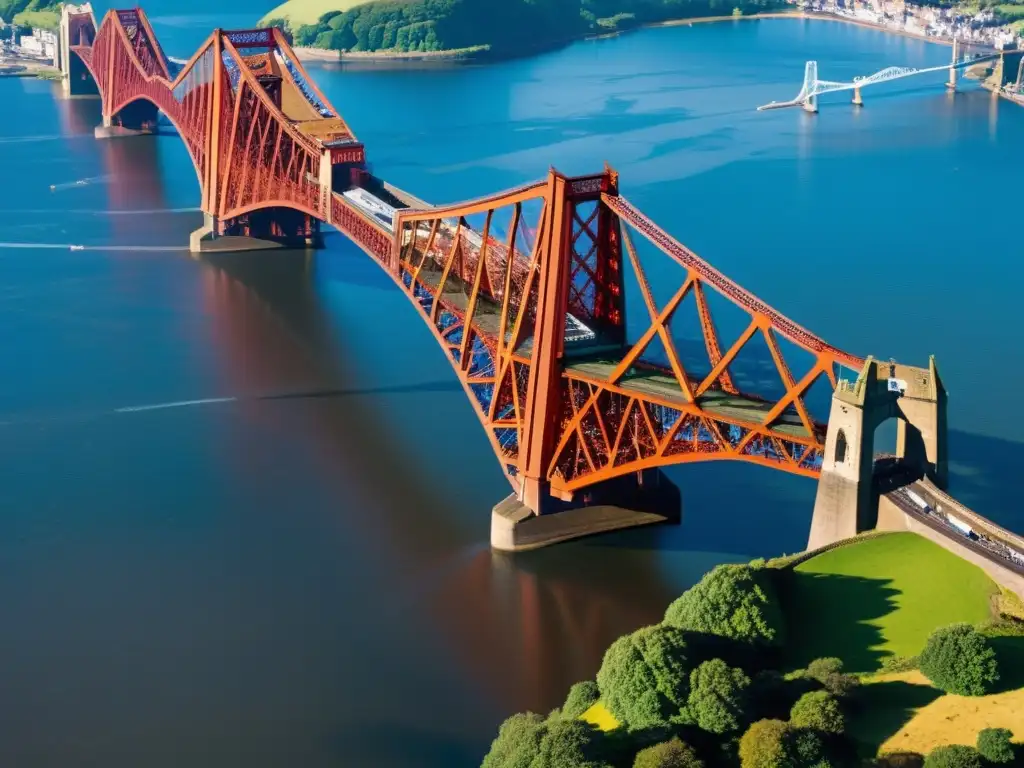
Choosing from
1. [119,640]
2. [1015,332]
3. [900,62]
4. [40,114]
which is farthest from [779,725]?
[900,62]

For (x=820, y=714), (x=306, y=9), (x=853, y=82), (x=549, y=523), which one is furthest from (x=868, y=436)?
(x=306, y=9)

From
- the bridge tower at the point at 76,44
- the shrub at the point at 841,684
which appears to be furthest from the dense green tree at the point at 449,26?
the shrub at the point at 841,684

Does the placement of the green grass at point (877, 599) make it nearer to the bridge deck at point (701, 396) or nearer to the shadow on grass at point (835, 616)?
the shadow on grass at point (835, 616)

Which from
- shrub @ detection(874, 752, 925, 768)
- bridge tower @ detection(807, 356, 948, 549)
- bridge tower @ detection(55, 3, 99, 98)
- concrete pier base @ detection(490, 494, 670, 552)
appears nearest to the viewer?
shrub @ detection(874, 752, 925, 768)

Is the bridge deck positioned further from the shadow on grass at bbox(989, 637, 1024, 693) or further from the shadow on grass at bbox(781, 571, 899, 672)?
the shadow on grass at bbox(989, 637, 1024, 693)

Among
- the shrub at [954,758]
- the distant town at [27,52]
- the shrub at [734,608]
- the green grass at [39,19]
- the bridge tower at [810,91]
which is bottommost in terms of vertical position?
the shrub at [954,758]

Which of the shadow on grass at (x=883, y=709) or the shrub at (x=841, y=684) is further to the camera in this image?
the shrub at (x=841, y=684)

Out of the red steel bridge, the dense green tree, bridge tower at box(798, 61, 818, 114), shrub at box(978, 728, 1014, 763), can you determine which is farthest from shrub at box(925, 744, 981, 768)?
the dense green tree
